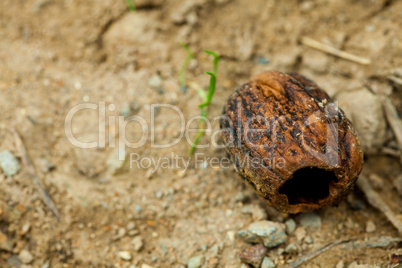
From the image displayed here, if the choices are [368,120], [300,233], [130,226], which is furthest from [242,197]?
[368,120]

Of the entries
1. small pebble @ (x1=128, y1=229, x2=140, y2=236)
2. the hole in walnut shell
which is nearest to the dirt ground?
small pebble @ (x1=128, y1=229, x2=140, y2=236)

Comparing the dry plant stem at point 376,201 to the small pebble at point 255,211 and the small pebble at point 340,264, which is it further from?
the small pebble at point 255,211

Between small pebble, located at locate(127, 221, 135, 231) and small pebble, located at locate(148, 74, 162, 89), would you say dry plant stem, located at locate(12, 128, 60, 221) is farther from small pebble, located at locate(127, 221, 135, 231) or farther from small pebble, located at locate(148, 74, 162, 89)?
small pebble, located at locate(148, 74, 162, 89)

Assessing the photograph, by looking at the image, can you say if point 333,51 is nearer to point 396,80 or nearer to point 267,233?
point 396,80

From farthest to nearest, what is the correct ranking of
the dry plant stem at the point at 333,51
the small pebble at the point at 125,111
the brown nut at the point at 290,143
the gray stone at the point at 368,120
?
the dry plant stem at the point at 333,51 → the small pebble at the point at 125,111 → the gray stone at the point at 368,120 → the brown nut at the point at 290,143

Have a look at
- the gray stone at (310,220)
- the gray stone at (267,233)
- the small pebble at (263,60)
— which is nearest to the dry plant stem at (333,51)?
the small pebble at (263,60)

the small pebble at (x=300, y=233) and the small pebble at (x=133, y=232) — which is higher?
the small pebble at (x=300, y=233)
